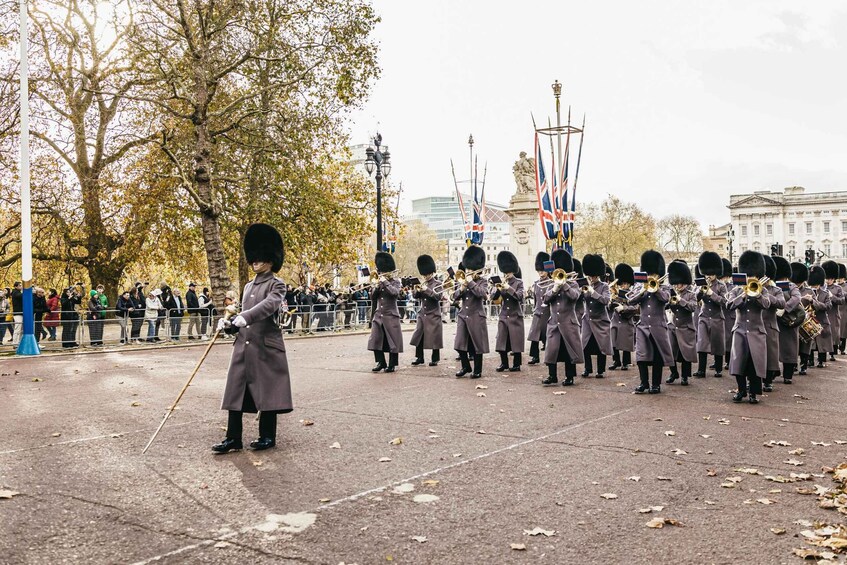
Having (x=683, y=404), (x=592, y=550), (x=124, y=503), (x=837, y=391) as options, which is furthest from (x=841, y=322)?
(x=124, y=503)

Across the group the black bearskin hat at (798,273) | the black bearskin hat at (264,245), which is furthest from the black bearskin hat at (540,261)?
the black bearskin hat at (264,245)

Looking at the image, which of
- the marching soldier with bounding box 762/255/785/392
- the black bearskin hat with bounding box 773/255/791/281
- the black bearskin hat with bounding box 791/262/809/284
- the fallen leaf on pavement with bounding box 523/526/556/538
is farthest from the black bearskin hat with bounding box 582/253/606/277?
the fallen leaf on pavement with bounding box 523/526/556/538

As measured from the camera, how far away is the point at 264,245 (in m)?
8.52

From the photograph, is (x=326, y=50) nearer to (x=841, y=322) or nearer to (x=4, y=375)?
(x=4, y=375)

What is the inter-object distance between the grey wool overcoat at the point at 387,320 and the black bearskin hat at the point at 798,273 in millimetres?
7803

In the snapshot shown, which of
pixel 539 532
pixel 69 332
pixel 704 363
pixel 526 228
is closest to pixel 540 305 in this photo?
pixel 704 363

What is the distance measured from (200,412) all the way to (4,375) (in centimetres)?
667

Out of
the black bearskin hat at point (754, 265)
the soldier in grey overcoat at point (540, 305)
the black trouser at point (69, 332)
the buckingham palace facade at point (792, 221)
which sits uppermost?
the buckingham palace facade at point (792, 221)

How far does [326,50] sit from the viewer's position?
2625 cm

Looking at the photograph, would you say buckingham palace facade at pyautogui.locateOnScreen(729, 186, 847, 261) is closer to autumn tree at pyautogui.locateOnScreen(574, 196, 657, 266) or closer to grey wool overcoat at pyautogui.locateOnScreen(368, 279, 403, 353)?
autumn tree at pyautogui.locateOnScreen(574, 196, 657, 266)

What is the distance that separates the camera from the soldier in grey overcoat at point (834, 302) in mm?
17781

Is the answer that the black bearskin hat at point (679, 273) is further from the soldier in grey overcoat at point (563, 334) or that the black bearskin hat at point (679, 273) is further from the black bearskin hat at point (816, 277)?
the black bearskin hat at point (816, 277)

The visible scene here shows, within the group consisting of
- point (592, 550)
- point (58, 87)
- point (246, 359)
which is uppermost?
point (58, 87)

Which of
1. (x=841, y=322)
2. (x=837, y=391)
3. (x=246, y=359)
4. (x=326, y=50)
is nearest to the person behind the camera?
(x=246, y=359)
